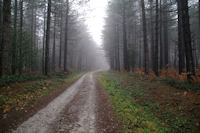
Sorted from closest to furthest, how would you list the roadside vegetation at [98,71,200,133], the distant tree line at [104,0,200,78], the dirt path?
the dirt path, the roadside vegetation at [98,71,200,133], the distant tree line at [104,0,200,78]

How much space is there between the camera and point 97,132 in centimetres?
345

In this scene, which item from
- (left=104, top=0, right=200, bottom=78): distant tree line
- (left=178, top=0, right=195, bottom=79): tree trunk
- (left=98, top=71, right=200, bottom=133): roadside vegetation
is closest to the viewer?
(left=98, top=71, right=200, bottom=133): roadside vegetation

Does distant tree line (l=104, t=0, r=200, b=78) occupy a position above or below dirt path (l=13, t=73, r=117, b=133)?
above

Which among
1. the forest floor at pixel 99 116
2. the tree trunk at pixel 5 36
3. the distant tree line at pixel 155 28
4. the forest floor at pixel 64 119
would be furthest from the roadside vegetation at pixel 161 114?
the tree trunk at pixel 5 36

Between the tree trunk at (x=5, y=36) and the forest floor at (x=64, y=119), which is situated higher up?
the tree trunk at (x=5, y=36)

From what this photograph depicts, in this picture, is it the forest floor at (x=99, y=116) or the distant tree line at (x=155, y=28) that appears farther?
the distant tree line at (x=155, y=28)

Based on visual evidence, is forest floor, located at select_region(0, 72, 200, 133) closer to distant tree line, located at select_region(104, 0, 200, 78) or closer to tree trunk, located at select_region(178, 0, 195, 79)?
tree trunk, located at select_region(178, 0, 195, 79)

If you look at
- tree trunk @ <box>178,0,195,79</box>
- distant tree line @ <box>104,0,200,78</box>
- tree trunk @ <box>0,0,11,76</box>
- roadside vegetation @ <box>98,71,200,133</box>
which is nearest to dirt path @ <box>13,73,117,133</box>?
roadside vegetation @ <box>98,71,200,133</box>

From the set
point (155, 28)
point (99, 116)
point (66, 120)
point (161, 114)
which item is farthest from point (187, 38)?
point (66, 120)

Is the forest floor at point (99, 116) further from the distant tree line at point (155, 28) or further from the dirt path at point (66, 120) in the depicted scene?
the distant tree line at point (155, 28)

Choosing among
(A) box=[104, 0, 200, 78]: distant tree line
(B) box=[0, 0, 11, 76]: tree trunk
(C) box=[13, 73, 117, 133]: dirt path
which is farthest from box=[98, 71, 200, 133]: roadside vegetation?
(B) box=[0, 0, 11, 76]: tree trunk

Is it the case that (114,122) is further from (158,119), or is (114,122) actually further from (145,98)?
(145,98)

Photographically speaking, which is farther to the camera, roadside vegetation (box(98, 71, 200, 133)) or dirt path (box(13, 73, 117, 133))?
roadside vegetation (box(98, 71, 200, 133))

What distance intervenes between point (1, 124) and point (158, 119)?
641cm
